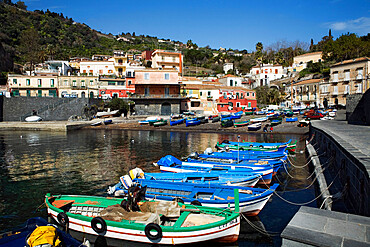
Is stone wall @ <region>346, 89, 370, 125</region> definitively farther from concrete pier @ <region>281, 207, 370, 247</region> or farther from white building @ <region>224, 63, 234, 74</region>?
white building @ <region>224, 63, 234, 74</region>

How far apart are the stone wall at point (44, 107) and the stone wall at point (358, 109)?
50029 mm

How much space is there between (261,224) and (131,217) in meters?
5.71

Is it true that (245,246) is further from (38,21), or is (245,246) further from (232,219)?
(38,21)

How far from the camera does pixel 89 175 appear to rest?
19859 millimetres

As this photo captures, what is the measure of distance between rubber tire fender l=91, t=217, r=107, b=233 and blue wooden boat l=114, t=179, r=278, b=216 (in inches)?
119

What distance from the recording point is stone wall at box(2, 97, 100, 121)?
5762cm

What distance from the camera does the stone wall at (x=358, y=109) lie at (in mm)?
24406

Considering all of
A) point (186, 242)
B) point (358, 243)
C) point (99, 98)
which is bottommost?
point (186, 242)

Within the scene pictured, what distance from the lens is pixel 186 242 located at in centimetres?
909

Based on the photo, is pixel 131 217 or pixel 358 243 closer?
pixel 358 243

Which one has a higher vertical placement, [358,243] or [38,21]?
[38,21]

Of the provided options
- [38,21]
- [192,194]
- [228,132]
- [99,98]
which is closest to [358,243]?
[192,194]

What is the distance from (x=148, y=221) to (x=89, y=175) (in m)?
12.0

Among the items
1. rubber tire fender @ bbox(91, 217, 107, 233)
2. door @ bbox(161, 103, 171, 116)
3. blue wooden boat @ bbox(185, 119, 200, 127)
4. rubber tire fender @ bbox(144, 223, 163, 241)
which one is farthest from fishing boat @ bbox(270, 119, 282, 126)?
rubber tire fender @ bbox(91, 217, 107, 233)
